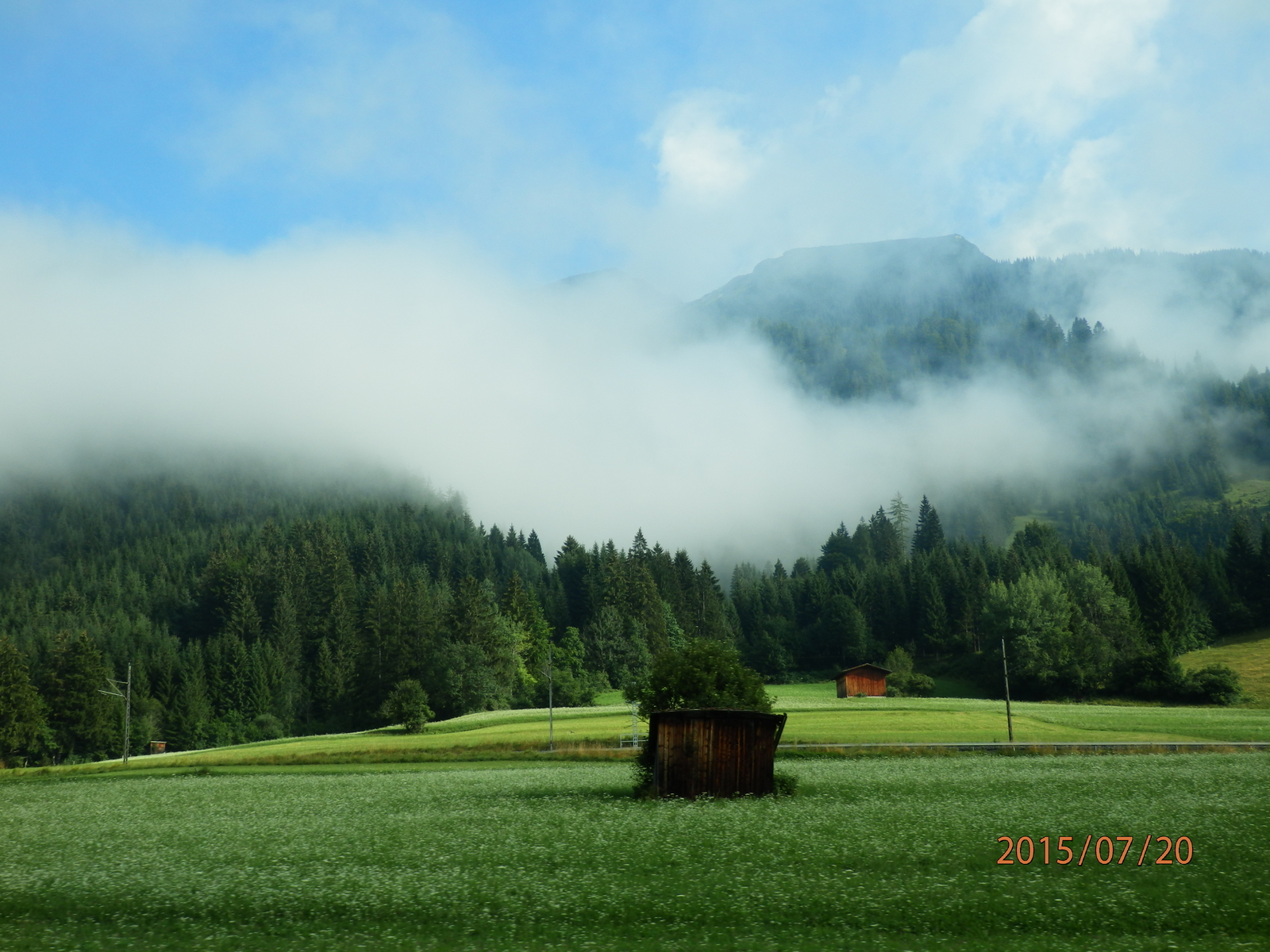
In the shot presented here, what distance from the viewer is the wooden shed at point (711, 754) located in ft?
122

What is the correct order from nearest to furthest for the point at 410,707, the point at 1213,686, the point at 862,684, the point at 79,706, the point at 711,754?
the point at 711,754
the point at 410,707
the point at 1213,686
the point at 79,706
the point at 862,684

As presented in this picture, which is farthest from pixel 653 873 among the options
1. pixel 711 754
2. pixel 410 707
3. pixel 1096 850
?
pixel 410 707

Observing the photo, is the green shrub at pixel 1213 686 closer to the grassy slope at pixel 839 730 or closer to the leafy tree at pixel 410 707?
the grassy slope at pixel 839 730

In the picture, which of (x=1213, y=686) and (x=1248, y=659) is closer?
(x=1213, y=686)

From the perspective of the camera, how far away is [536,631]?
154125 millimetres

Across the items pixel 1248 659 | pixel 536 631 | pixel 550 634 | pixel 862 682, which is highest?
pixel 536 631

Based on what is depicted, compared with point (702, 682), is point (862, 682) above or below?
below

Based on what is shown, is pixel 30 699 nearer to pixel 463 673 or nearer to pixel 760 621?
pixel 463 673

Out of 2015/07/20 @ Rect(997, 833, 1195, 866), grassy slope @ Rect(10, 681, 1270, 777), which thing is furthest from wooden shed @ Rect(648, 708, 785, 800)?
grassy slope @ Rect(10, 681, 1270, 777)

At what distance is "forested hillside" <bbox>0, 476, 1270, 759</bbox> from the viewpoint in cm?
12406

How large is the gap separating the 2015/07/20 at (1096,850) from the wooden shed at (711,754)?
13.1m

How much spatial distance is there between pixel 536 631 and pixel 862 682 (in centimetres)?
5552

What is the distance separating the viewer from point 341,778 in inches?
2196

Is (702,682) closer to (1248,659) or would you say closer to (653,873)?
(653,873)
